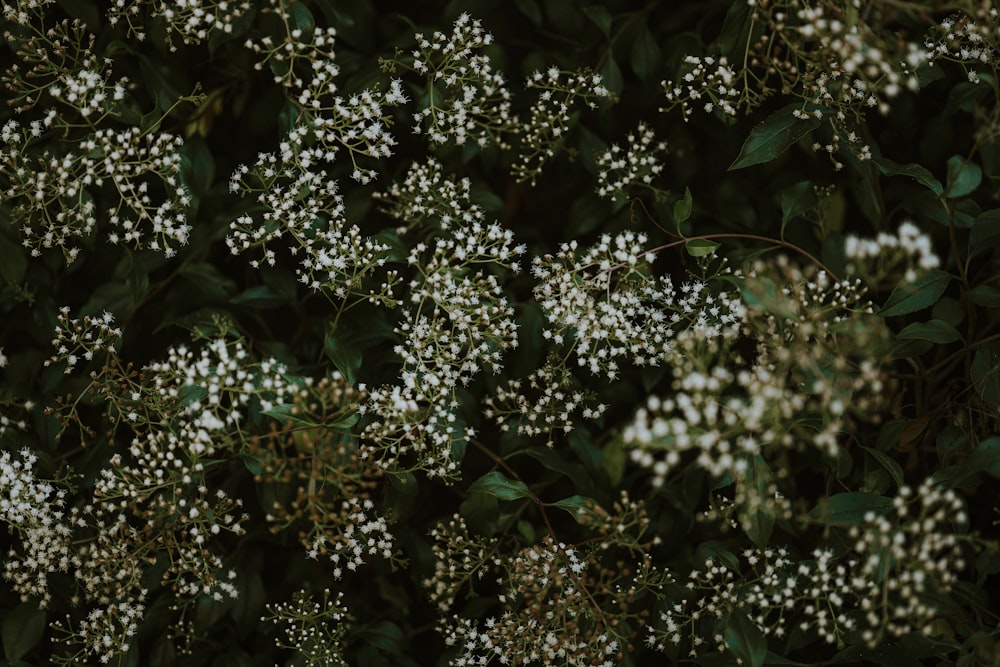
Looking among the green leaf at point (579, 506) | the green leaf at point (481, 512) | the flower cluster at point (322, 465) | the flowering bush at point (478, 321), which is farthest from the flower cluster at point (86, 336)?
the green leaf at point (579, 506)

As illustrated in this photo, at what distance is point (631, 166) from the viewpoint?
2.68 meters

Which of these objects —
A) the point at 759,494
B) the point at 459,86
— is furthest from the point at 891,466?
the point at 459,86

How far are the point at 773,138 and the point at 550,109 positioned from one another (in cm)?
77

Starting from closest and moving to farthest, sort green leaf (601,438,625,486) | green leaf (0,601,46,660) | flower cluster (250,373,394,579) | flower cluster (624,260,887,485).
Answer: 1. flower cluster (624,260,887,485)
2. flower cluster (250,373,394,579)
3. green leaf (0,601,46,660)
4. green leaf (601,438,625,486)

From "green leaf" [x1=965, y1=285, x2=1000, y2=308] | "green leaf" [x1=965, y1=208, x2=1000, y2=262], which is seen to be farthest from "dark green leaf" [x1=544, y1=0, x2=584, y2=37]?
"green leaf" [x1=965, y1=285, x2=1000, y2=308]

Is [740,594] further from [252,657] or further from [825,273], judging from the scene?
[252,657]

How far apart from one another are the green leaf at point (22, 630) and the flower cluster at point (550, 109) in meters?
2.16

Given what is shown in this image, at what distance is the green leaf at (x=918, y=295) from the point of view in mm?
2260

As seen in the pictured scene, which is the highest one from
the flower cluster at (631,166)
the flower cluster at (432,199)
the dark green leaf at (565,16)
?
the dark green leaf at (565,16)

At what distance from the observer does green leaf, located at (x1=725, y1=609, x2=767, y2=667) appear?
227 centimetres

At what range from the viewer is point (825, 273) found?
2408mm

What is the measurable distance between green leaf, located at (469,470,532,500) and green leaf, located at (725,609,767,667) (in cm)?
70

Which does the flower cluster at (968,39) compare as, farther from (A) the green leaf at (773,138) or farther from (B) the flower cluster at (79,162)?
(B) the flower cluster at (79,162)

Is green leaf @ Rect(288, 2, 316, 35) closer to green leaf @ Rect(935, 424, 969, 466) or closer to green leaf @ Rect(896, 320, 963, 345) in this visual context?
green leaf @ Rect(896, 320, 963, 345)
